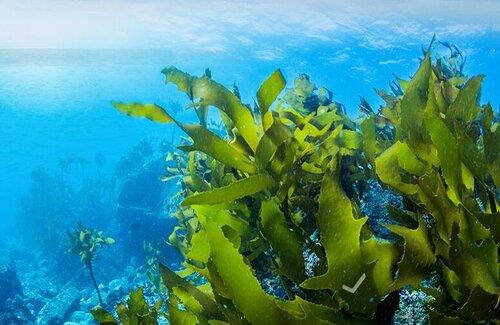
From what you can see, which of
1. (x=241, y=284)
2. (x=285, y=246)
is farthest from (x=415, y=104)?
(x=241, y=284)

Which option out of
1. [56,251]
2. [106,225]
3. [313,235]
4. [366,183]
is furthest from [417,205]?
[106,225]

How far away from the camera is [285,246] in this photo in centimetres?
85

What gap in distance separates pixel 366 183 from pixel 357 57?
112ft

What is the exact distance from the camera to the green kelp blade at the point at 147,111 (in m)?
1.15

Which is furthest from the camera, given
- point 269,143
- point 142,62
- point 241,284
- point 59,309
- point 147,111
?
point 142,62

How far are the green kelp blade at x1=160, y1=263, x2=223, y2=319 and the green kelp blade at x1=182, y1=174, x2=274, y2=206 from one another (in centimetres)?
22

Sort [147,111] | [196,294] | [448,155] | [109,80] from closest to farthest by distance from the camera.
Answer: [448,155] → [196,294] → [147,111] → [109,80]

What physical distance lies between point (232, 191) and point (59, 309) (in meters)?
16.3

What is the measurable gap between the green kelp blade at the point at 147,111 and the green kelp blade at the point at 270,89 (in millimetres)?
257

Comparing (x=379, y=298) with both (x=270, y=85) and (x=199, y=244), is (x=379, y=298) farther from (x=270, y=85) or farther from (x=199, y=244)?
(x=270, y=85)

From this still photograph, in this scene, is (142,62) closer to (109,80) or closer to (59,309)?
(109,80)

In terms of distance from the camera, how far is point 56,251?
23.5 meters

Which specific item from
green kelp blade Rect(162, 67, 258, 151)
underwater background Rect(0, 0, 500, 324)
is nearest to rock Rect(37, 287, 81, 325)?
underwater background Rect(0, 0, 500, 324)

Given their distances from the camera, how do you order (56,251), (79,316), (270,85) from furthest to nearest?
(56,251)
(79,316)
(270,85)
